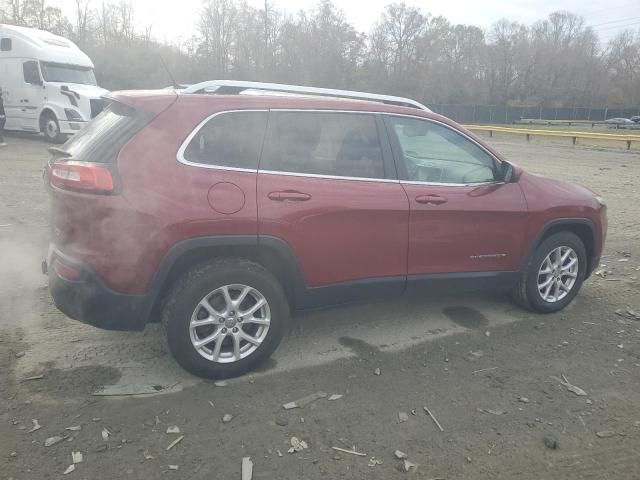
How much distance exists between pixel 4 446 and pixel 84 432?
38 centimetres

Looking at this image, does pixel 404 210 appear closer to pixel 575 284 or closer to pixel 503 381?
pixel 503 381

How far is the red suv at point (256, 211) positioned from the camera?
3121 millimetres

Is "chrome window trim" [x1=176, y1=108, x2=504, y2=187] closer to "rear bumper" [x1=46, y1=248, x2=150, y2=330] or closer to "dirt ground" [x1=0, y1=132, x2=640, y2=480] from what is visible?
"rear bumper" [x1=46, y1=248, x2=150, y2=330]

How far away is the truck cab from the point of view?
1524cm

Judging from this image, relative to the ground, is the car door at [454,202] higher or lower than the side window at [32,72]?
lower

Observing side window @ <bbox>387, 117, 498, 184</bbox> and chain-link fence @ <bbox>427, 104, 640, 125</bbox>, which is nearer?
side window @ <bbox>387, 117, 498, 184</bbox>

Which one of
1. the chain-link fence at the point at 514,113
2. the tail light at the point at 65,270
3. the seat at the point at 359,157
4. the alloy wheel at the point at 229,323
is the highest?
the chain-link fence at the point at 514,113

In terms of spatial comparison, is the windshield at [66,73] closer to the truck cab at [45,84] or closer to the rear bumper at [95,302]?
the truck cab at [45,84]

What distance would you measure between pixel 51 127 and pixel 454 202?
14.9 metres

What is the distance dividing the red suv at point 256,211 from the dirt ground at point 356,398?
1.36ft

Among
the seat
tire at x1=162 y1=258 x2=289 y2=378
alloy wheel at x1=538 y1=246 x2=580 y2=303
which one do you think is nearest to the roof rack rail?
the seat

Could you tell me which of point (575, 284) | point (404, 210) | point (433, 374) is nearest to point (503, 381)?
point (433, 374)

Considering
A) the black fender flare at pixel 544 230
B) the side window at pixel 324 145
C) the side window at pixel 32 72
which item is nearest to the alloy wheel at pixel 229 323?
the side window at pixel 324 145

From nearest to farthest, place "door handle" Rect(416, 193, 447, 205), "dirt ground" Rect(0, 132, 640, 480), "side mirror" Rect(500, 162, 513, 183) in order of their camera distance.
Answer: "dirt ground" Rect(0, 132, 640, 480), "door handle" Rect(416, 193, 447, 205), "side mirror" Rect(500, 162, 513, 183)
